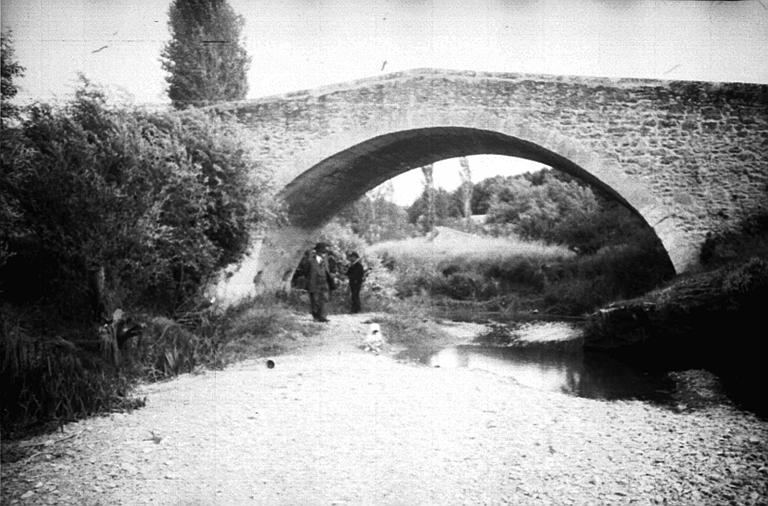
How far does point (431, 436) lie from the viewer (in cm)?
459

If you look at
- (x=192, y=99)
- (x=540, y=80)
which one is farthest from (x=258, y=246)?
(x=540, y=80)

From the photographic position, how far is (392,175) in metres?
14.9

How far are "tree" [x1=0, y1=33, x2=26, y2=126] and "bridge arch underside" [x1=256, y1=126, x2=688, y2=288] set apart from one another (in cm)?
697

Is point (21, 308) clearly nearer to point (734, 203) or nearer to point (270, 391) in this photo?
point (270, 391)

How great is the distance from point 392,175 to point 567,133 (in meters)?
5.58

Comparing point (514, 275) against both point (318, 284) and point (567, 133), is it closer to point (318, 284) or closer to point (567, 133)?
point (567, 133)

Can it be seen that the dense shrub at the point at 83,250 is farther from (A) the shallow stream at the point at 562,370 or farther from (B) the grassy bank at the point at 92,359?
(A) the shallow stream at the point at 562,370

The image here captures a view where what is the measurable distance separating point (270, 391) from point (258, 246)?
6356mm

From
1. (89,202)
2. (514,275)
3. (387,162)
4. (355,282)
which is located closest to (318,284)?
(355,282)

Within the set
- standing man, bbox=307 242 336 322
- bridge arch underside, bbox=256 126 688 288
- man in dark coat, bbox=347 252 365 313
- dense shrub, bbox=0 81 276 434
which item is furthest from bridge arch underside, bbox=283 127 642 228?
dense shrub, bbox=0 81 276 434

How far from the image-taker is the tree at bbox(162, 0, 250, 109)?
493cm

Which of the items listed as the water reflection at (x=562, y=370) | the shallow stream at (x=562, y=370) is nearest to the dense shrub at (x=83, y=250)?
the shallow stream at (x=562, y=370)

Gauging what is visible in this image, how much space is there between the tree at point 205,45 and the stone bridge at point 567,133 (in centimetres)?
274

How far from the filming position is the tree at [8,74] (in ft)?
14.0
